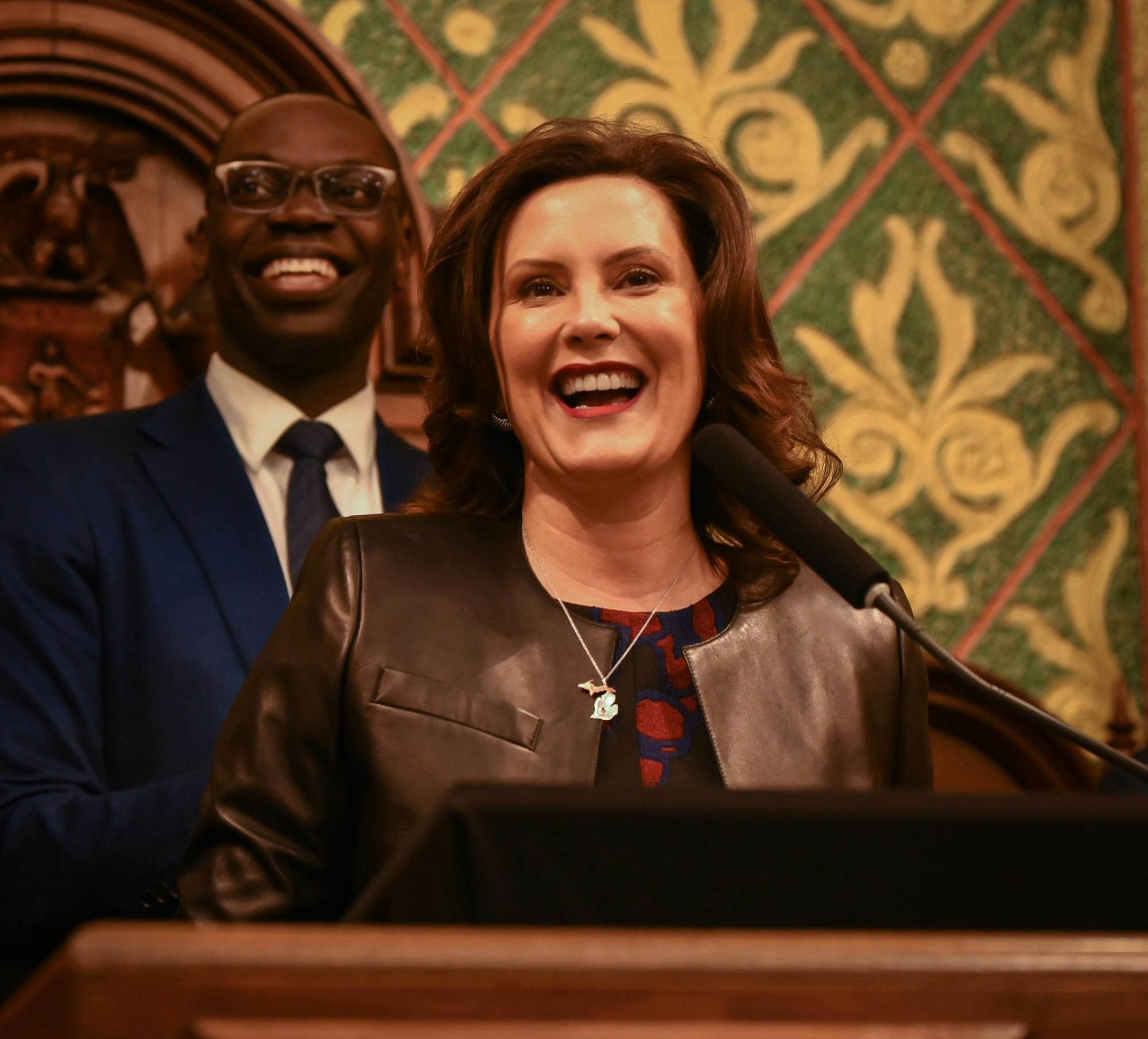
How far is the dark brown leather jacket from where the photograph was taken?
1210 mm

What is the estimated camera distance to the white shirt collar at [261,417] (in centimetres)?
200

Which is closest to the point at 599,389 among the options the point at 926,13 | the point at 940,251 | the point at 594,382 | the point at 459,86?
the point at 594,382

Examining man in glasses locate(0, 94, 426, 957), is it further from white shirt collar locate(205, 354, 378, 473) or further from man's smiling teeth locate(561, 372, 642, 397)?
man's smiling teeth locate(561, 372, 642, 397)

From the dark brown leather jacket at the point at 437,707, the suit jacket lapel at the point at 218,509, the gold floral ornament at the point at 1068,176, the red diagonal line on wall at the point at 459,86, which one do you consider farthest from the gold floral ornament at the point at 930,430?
the dark brown leather jacket at the point at 437,707

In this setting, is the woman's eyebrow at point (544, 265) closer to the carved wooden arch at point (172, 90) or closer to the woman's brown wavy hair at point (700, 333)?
the woman's brown wavy hair at point (700, 333)

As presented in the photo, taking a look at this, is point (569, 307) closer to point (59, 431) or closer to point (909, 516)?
point (59, 431)

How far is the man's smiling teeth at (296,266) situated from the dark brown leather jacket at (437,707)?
70 cm

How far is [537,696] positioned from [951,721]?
118cm

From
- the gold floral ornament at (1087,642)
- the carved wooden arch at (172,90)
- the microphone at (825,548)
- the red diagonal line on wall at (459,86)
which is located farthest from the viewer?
the gold floral ornament at (1087,642)

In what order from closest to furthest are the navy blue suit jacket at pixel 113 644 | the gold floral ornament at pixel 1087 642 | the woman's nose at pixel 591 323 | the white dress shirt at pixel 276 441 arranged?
the woman's nose at pixel 591 323, the navy blue suit jacket at pixel 113 644, the white dress shirt at pixel 276 441, the gold floral ornament at pixel 1087 642

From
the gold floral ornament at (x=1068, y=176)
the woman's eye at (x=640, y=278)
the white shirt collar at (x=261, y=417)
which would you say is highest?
the gold floral ornament at (x=1068, y=176)

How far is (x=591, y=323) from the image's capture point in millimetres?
1353

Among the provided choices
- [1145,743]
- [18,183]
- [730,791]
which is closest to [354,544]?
[730,791]

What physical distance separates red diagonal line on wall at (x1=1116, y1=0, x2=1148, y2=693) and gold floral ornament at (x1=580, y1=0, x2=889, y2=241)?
1.32 feet
